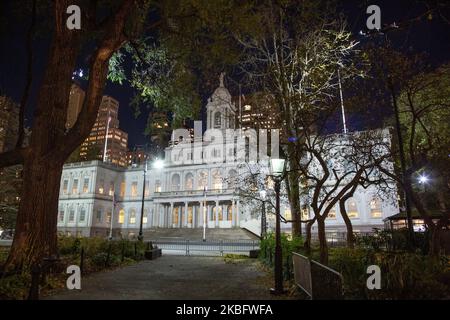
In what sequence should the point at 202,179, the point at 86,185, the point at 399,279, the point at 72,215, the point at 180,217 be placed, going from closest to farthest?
1. the point at 399,279
2. the point at 180,217
3. the point at 202,179
4. the point at 72,215
5. the point at 86,185

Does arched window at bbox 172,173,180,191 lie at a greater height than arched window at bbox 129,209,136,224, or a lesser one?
greater

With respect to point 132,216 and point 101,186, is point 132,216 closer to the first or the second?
point 132,216

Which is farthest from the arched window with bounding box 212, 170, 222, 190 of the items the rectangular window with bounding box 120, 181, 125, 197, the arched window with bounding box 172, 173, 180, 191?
the rectangular window with bounding box 120, 181, 125, 197

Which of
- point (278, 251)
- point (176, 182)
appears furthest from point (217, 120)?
point (278, 251)

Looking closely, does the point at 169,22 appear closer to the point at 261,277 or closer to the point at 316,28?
the point at 316,28

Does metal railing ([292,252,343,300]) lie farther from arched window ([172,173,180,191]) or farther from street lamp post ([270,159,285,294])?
arched window ([172,173,180,191])

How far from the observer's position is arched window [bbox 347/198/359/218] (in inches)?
1839

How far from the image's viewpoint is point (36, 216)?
8.81 m

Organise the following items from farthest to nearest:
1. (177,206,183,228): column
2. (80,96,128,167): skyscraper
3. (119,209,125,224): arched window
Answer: (80,96,128,167): skyscraper, (119,209,125,224): arched window, (177,206,183,228): column

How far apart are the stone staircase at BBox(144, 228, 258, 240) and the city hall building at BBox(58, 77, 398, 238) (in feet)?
11.3

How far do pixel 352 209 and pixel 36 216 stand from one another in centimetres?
4659
